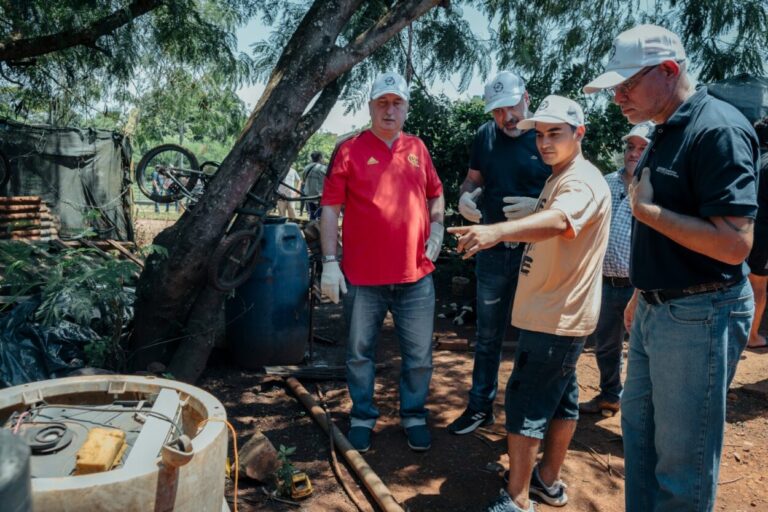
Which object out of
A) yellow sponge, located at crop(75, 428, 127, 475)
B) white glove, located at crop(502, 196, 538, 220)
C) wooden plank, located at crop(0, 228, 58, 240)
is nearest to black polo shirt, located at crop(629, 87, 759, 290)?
white glove, located at crop(502, 196, 538, 220)

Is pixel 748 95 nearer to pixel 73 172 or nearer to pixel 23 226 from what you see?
pixel 23 226

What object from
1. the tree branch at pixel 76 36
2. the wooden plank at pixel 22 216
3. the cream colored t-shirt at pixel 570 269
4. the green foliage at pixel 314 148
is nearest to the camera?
the cream colored t-shirt at pixel 570 269

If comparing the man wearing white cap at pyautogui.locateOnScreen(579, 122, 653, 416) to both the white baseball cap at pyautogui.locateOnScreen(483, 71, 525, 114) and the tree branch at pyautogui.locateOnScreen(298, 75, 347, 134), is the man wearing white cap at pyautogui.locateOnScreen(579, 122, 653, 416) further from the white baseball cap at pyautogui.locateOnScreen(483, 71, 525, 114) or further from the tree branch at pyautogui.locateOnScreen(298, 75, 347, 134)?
the tree branch at pyautogui.locateOnScreen(298, 75, 347, 134)

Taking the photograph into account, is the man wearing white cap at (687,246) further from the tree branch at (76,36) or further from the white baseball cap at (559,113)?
the tree branch at (76,36)

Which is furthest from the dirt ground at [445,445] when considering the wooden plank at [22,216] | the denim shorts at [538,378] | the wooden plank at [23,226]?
the wooden plank at [22,216]

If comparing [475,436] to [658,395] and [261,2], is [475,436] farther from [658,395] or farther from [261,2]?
[261,2]

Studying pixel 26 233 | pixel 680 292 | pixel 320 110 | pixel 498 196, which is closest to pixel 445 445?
pixel 498 196

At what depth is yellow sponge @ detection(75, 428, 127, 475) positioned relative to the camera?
1552 millimetres

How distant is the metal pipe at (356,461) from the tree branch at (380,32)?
241 cm

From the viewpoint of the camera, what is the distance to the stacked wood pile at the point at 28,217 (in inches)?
336

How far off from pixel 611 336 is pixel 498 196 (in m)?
1.14

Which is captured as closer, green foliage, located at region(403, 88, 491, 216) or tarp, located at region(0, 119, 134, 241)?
green foliage, located at region(403, 88, 491, 216)

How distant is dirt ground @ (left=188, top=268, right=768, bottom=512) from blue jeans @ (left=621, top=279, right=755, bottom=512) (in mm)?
1044

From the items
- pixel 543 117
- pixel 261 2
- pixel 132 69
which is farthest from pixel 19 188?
pixel 543 117
